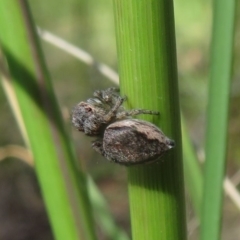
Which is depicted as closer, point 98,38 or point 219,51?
point 219,51

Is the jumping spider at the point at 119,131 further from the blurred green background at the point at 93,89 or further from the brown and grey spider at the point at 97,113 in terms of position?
the blurred green background at the point at 93,89

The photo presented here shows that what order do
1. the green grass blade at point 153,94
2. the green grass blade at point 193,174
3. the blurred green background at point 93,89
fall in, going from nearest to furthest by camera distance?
1. the green grass blade at point 153,94
2. the green grass blade at point 193,174
3. the blurred green background at point 93,89

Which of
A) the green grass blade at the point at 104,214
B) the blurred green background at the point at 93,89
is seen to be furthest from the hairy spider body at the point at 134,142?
the blurred green background at the point at 93,89

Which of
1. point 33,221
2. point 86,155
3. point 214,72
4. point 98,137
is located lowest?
point 33,221

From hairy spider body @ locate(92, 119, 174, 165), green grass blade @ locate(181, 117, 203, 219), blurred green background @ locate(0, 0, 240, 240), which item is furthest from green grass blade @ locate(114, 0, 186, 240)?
blurred green background @ locate(0, 0, 240, 240)

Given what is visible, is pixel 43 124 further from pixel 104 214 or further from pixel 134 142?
pixel 104 214

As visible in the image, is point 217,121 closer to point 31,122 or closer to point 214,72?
point 214,72

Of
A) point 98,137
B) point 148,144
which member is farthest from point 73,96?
point 148,144
